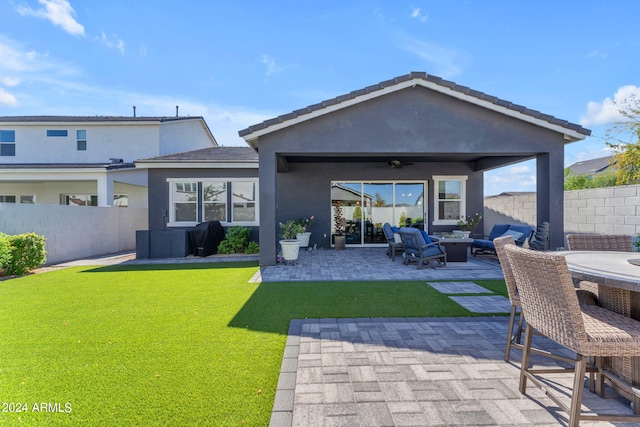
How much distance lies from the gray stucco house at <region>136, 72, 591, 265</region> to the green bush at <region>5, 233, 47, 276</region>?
384 cm

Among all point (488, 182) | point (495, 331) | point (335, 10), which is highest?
point (335, 10)

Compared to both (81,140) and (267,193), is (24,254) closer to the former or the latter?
(267,193)

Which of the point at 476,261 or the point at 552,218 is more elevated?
the point at 552,218

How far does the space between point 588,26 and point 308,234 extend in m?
11.0

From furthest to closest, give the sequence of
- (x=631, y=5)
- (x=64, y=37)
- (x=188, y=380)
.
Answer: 1. (x=64, y=37)
2. (x=631, y=5)
3. (x=188, y=380)

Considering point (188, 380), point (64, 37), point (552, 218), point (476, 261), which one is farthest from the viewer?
point (64, 37)

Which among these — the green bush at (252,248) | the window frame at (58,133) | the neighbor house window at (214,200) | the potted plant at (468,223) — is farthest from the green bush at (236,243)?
the window frame at (58,133)

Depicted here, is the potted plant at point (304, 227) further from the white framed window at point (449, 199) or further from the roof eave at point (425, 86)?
the white framed window at point (449, 199)

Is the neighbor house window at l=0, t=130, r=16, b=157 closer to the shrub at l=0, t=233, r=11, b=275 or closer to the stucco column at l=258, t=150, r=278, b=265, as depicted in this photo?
the shrub at l=0, t=233, r=11, b=275

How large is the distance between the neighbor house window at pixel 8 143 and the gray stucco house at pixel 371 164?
11.0 metres

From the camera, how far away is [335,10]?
9383mm

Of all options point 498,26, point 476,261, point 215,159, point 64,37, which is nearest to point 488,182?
point 476,261

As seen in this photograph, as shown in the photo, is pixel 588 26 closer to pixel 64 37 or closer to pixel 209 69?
pixel 209 69

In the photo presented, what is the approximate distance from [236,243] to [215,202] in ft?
6.92
